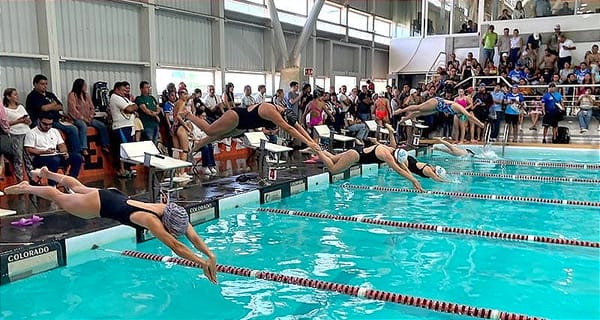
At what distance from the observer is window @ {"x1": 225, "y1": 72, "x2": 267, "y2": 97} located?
45.7 ft

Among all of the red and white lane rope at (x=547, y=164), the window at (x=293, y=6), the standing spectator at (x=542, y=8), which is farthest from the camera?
the standing spectator at (x=542, y=8)

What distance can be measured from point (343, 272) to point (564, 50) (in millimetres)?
13236

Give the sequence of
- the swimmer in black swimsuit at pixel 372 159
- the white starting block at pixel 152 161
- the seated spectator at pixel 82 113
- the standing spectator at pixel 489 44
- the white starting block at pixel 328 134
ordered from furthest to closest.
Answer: the standing spectator at pixel 489 44 → the white starting block at pixel 328 134 → the seated spectator at pixel 82 113 → the swimmer in black swimsuit at pixel 372 159 → the white starting block at pixel 152 161

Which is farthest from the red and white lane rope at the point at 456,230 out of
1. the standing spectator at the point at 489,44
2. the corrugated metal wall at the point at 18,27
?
the standing spectator at the point at 489,44

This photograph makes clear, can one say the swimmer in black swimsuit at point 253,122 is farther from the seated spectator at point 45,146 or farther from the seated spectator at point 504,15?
the seated spectator at point 504,15

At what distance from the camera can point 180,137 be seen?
27.2 feet

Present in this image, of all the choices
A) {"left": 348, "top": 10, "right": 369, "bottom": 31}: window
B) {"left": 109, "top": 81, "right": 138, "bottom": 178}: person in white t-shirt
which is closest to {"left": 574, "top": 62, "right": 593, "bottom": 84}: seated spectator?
{"left": 348, "top": 10, "right": 369, "bottom": 31}: window

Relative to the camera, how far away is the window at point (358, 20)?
60.6ft

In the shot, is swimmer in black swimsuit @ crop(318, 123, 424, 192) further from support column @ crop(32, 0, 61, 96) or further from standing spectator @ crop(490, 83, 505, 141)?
standing spectator @ crop(490, 83, 505, 141)

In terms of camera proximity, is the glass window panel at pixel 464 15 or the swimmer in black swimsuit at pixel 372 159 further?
the glass window panel at pixel 464 15

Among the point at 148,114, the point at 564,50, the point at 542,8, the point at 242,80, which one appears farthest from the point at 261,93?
the point at 542,8

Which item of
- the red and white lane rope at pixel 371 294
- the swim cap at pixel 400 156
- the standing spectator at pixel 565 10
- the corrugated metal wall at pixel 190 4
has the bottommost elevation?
the red and white lane rope at pixel 371 294

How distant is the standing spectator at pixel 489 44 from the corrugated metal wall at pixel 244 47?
659 centimetres

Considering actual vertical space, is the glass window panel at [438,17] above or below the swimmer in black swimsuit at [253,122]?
above
